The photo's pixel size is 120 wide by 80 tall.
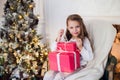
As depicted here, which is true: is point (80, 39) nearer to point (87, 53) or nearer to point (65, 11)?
point (87, 53)

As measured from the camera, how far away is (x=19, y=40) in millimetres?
3260

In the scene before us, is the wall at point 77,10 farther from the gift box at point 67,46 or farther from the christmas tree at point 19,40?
the gift box at point 67,46

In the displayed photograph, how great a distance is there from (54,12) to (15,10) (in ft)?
2.17

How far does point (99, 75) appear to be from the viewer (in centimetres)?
247

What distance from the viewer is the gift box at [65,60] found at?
8.18ft

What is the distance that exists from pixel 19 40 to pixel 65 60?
99 cm

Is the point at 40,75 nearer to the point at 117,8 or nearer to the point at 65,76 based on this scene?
the point at 65,76

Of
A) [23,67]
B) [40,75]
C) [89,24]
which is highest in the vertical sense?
[89,24]

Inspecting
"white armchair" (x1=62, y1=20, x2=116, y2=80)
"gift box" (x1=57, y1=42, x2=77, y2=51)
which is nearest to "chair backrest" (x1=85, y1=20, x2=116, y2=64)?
"white armchair" (x1=62, y1=20, x2=116, y2=80)

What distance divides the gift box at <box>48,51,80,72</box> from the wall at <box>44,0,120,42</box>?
89cm

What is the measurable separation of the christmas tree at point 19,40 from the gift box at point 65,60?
2.45 feet

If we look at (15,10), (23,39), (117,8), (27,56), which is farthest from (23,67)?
(117,8)

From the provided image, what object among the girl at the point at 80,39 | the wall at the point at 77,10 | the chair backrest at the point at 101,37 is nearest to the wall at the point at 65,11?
the wall at the point at 77,10

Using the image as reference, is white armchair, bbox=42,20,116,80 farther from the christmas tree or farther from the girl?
the christmas tree
